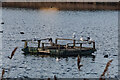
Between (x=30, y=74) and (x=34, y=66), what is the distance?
4.46 m

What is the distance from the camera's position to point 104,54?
51.0 metres

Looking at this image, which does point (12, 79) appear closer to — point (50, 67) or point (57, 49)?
point (50, 67)

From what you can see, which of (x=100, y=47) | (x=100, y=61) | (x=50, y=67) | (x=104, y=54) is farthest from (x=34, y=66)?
(x=100, y=47)

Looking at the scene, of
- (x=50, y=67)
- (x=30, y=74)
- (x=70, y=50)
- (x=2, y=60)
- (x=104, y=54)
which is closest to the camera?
(x=30, y=74)

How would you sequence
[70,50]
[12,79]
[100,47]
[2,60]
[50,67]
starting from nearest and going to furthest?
[12,79] → [50,67] → [2,60] → [70,50] → [100,47]

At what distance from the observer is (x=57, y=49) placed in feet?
157

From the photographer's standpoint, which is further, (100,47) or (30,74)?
(100,47)

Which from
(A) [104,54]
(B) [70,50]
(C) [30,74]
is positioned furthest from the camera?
(A) [104,54]

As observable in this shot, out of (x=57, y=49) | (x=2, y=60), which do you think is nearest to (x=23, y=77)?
(x=2, y=60)

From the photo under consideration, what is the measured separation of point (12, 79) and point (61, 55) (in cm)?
1395

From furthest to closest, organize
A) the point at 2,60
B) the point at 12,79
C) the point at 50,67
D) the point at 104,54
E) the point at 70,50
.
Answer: the point at 104,54 < the point at 70,50 < the point at 2,60 < the point at 50,67 < the point at 12,79

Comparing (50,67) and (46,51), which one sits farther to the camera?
(46,51)

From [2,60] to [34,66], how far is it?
4.39m

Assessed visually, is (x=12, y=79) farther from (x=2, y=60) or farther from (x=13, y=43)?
(x=13, y=43)
